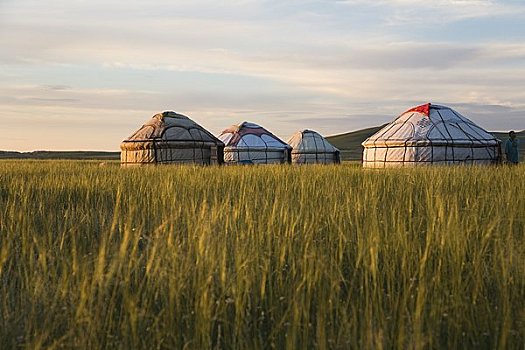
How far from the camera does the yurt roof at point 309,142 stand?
103 feet

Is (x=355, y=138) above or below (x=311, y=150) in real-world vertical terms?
above

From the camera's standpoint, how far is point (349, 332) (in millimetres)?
1915

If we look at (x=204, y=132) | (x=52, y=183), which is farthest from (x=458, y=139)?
(x=52, y=183)

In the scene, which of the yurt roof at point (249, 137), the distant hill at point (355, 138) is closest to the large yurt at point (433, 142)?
the yurt roof at point (249, 137)

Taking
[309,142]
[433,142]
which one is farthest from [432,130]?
[309,142]

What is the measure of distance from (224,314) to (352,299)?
0.62 meters

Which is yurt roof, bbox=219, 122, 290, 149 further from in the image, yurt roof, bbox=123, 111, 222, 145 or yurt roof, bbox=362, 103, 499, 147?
yurt roof, bbox=362, 103, 499, 147

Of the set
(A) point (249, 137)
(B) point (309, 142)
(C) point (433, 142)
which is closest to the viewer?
(C) point (433, 142)

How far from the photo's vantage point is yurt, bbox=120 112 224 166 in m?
19.1

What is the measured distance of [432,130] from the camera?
17812 millimetres

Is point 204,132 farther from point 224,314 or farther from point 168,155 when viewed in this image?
point 224,314

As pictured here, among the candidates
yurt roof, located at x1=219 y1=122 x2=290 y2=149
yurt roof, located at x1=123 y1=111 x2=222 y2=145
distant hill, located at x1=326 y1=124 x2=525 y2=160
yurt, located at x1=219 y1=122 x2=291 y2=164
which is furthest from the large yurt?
distant hill, located at x1=326 y1=124 x2=525 y2=160

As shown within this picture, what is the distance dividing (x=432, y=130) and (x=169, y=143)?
29.5 ft

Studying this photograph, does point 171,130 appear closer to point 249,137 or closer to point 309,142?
point 249,137
